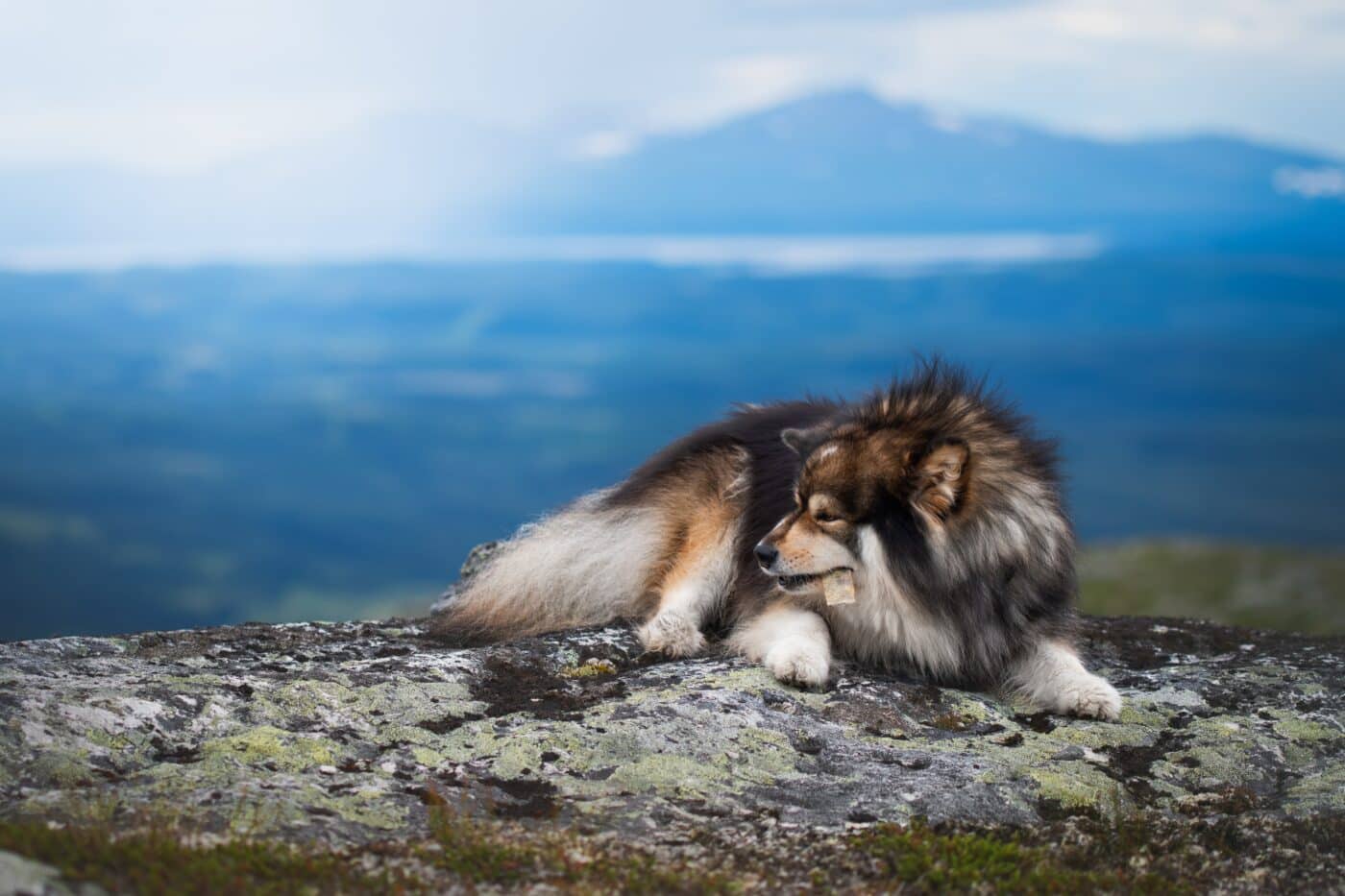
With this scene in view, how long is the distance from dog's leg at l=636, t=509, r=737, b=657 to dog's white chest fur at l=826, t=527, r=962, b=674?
1.06 meters

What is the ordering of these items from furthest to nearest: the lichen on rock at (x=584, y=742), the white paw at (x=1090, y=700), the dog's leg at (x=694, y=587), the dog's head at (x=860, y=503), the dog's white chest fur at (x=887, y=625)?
the dog's leg at (x=694, y=587), the dog's white chest fur at (x=887, y=625), the dog's head at (x=860, y=503), the white paw at (x=1090, y=700), the lichen on rock at (x=584, y=742)

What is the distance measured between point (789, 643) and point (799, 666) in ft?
0.93

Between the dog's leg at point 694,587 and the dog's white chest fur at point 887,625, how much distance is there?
1.06m

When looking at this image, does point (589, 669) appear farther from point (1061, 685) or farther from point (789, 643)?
point (1061, 685)

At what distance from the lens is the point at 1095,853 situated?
544 centimetres

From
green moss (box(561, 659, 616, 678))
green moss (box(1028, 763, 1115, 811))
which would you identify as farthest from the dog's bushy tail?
green moss (box(1028, 763, 1115, 811))

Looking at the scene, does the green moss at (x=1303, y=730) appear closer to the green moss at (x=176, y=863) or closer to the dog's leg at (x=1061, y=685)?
the dog's leg at (x=1061, y=685)

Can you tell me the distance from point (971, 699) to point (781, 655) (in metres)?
1.16

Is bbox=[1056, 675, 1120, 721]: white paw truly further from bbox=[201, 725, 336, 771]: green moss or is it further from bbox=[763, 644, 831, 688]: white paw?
bbox=[201, 725, 336, 771]: green moss

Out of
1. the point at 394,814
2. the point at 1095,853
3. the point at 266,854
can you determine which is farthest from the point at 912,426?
the point at 266,854

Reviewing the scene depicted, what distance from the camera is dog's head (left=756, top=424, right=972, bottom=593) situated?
7383 mm

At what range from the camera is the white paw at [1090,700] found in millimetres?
7258

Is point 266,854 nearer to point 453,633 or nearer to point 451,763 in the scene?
point 451,763

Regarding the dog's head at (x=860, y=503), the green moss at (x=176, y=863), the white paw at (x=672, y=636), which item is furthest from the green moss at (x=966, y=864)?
the white paw at (x=672, y=636)
